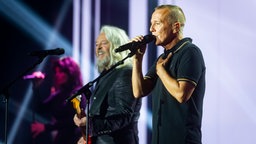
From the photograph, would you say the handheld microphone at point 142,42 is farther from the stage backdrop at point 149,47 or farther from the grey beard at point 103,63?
the stage backdrop at point 149,47

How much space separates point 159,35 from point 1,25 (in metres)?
2.93

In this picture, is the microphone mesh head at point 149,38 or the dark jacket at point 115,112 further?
the dark jacket at point 115,112

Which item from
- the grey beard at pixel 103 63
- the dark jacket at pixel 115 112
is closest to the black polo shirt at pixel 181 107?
the dark jacket at pixel 115 112

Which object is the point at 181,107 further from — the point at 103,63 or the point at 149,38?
the point at 103,63

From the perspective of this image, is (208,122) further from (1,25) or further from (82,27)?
(1,25)

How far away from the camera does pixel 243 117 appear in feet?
11.3

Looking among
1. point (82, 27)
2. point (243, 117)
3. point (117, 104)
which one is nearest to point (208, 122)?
point (243, 117)

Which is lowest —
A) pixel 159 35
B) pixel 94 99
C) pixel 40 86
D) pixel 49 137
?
pixel 49 137

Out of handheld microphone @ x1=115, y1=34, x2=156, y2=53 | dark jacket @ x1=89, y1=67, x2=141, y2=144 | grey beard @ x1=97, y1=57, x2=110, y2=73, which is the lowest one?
dark jacket @ x1=89, y1=67, x2=141, y2=144

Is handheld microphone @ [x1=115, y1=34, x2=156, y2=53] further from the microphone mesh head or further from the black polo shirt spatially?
the black polo shirt

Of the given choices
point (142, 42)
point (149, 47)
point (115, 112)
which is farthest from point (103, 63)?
point (149, 47)

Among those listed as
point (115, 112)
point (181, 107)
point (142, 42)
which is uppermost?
point (142, 42)

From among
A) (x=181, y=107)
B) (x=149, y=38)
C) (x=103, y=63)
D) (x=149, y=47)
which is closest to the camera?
(x=181, y=107)

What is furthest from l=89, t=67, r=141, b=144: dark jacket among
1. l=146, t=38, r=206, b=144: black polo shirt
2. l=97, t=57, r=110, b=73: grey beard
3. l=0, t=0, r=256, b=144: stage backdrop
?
l=0, t=0, r=256, b=144: stage backdrop
